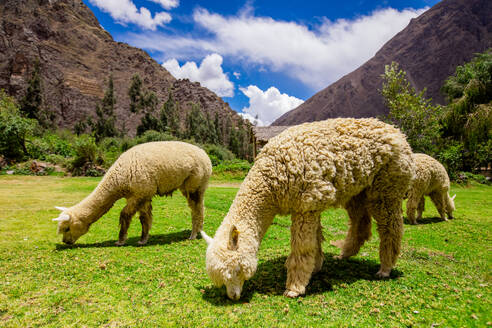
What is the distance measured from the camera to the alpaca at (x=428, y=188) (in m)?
10.0

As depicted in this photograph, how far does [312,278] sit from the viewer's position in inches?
205

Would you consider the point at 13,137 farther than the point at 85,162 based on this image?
Yes

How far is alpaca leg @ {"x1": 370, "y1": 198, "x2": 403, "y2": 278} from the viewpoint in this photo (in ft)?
16.9

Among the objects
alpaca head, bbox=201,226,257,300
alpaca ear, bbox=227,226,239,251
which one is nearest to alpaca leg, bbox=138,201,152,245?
alpaca head, bbox=201,226,257,300

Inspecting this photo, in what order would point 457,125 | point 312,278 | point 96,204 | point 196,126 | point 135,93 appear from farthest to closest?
point 196,126
point 135,93
point 457,125
point 96,204
point 312,278

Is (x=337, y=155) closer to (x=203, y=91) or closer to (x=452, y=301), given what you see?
(x=452, y=301)

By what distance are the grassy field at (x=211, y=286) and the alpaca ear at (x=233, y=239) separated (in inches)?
38.3

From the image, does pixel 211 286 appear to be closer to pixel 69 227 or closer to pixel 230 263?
pixel 230 263

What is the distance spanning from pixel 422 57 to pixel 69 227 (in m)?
107

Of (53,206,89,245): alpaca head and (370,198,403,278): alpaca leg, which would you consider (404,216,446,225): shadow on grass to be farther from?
(53,206,89,245): alpaca head

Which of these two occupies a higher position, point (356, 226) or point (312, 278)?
point (356, 226)

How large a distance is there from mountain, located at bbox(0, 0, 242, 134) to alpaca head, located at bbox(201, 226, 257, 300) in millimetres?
80667

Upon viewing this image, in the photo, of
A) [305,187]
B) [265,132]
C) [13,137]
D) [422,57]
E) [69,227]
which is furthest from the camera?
[422,57]

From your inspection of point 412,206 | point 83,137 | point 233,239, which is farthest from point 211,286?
point 83,137
